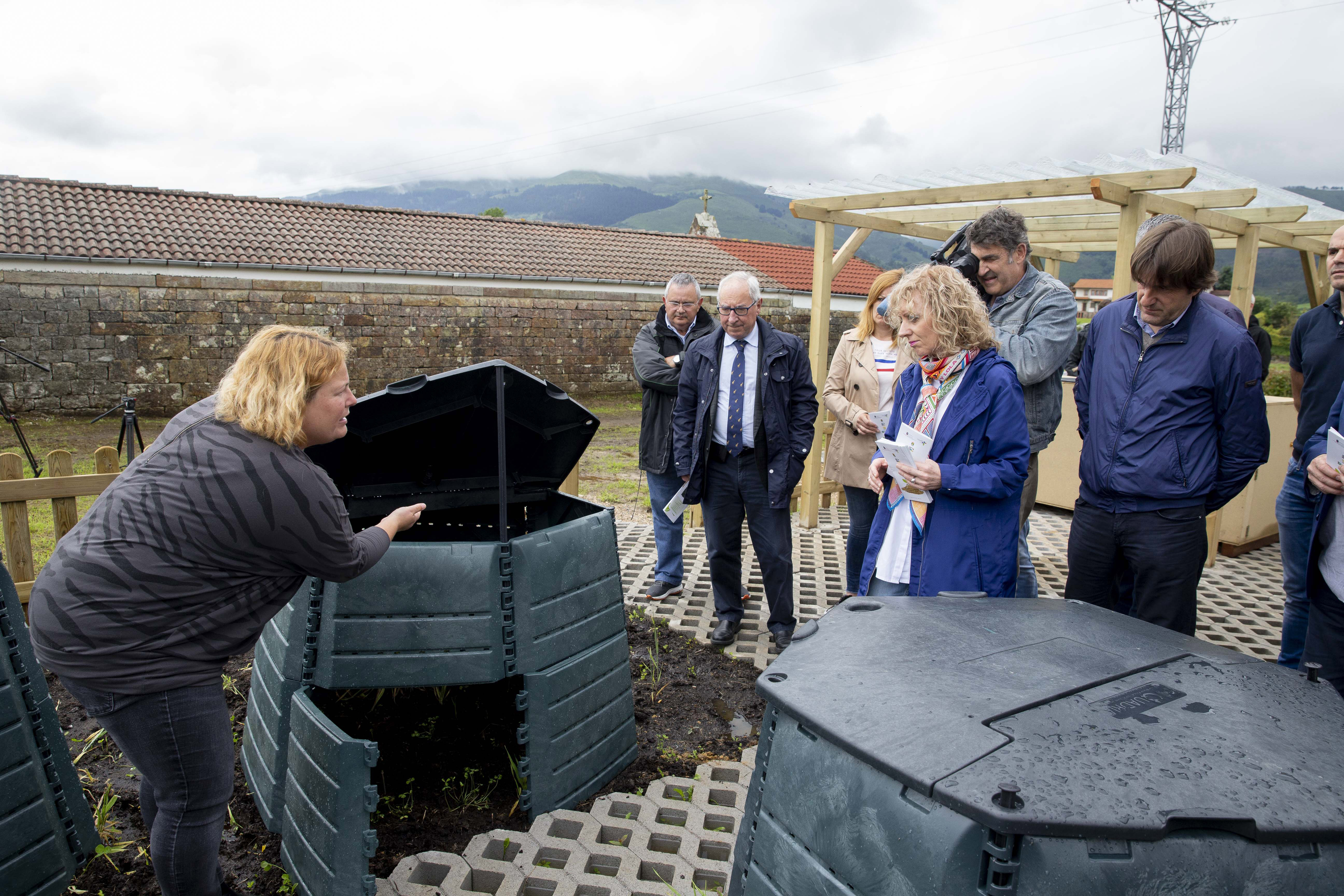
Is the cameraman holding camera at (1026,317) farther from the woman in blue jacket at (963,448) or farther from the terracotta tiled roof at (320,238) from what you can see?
the terracotta tiled roof at (320,238)

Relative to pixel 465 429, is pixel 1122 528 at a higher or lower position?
lower

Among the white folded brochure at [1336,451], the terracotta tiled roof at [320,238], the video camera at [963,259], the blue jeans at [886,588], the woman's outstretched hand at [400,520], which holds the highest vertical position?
the terracotta tiled roof at [320,238]

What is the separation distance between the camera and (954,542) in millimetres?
2539

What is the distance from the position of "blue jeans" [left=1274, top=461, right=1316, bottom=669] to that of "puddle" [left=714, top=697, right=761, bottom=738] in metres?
2.26

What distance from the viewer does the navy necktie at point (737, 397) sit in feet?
13.1

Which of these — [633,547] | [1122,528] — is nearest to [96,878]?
[1122,528]

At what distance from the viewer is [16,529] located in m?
4.18

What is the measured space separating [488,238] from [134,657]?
2116 centimetres

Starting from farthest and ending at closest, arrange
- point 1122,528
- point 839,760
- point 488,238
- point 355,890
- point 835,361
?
point 488,238, point 835,361, point 1122,528, point 355,890, point 839,760

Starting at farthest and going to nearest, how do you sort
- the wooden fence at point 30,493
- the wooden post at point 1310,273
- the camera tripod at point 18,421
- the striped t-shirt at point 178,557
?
the wooden post at point 1310,273, the camera tripod at point 18,421, the wooden fence at point 30,493, the striped t-shirt at point 178,557

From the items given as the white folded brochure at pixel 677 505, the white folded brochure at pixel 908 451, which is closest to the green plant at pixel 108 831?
the white folded brochure at pixel 677 505

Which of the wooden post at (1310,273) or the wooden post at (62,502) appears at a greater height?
the wooden post at (1310,273)

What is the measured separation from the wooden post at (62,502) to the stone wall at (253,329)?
9363mm

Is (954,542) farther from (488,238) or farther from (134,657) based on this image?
(488,238)
